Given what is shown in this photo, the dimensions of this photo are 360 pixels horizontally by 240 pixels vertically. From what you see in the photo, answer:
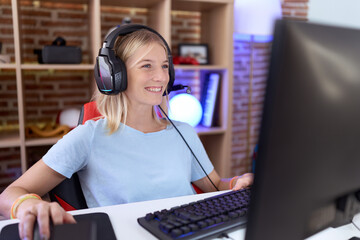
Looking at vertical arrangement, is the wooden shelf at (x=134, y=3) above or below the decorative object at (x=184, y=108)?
above

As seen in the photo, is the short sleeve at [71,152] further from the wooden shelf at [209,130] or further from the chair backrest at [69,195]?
the wooden shelf at [209,130]

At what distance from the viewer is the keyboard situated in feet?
2.26

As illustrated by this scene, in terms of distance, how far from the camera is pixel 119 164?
1.14 m

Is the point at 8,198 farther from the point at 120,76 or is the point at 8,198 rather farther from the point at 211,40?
the point at 211,40

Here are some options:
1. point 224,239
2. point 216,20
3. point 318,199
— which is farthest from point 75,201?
point 216,20

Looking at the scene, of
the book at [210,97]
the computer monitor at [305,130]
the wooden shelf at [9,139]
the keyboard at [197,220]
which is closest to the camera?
the computer monitor at [305,130]

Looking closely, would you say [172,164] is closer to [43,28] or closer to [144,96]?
[144,96]

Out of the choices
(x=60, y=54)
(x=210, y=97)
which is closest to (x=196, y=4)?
(x=210, y=97)

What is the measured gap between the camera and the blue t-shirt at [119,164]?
1.10 meters

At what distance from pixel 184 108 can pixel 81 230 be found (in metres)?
1.70

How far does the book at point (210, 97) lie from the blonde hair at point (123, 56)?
112 cm

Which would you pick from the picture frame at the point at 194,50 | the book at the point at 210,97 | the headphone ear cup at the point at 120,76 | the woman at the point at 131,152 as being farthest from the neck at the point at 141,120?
the picture frame at the point at 194,50

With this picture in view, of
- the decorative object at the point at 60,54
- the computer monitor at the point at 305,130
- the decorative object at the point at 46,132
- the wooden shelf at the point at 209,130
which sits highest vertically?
the decorative object at the point at 60,54

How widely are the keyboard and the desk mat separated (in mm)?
81
